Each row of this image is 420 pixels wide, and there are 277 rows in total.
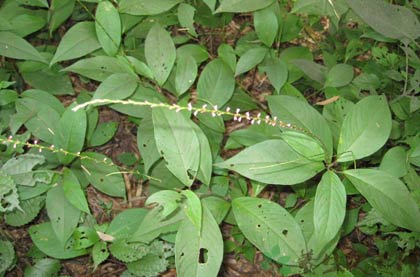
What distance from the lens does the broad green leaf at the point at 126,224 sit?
8.48ft

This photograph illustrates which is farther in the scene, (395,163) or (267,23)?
(267,23)

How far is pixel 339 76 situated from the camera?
2.83 meters

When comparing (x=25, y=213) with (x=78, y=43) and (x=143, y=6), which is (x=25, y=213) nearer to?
(x=78, y=43)

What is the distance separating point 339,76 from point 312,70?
0.57 ft

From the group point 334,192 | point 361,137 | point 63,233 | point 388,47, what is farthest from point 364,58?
point 63,233

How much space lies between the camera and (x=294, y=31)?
3.07m

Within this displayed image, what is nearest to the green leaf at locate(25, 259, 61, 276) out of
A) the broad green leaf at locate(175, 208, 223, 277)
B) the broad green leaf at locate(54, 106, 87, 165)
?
the broad green leaf at locate(54, 106, 87, 165)

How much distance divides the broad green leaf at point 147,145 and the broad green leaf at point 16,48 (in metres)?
0.79

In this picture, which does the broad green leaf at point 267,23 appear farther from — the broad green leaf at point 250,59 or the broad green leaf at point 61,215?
the broad green leaf at point 61,215

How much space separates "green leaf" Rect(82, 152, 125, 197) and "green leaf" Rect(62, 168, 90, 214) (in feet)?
0.40

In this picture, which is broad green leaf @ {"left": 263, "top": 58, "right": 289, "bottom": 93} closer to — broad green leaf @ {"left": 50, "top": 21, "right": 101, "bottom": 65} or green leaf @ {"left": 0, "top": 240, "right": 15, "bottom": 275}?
broad green leaf @ {"left": 50, "top": 21, "right": 101, "bottom": 65}

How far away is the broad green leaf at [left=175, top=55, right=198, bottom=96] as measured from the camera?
2.71 m

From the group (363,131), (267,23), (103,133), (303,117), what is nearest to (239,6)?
(267,23)

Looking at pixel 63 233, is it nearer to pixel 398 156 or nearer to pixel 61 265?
pixel 61 265
